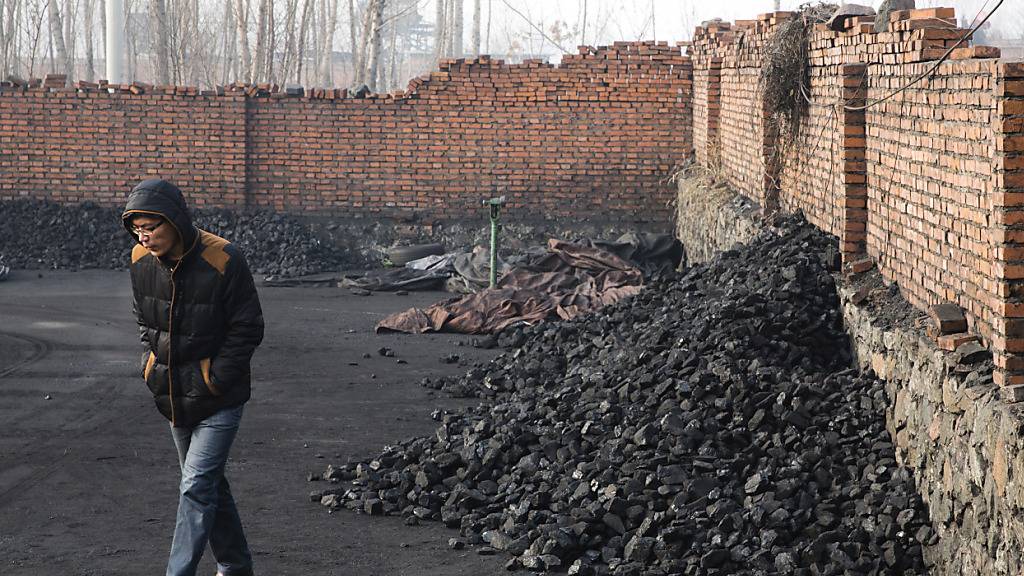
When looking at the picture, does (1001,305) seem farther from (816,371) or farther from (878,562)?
(816,371)

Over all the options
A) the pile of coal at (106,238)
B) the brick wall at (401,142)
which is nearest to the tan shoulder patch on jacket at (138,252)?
the pile of coal at (106,238)

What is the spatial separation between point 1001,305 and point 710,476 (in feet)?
5.74

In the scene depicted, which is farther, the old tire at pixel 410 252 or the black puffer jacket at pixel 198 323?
the old tire at pixel 410 252

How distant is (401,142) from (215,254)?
13109mm

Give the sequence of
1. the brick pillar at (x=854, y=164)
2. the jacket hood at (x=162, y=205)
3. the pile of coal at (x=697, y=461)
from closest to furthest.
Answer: the jacket hood at (x=162, y=205), the pile of coal at (x=697, y=461), the brick pillar at (x=854, y=164)

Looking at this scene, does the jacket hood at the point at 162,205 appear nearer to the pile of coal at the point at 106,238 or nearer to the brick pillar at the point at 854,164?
the brick pillar at the point at 854,164

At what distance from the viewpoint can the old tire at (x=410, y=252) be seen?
16.8 meters

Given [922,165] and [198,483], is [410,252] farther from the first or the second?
[198,483]

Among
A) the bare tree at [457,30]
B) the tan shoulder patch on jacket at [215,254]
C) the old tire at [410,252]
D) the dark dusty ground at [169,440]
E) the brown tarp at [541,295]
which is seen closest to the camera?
the tan shoulder patch on jacket at [215,254]

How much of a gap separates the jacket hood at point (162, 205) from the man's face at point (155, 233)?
3cm

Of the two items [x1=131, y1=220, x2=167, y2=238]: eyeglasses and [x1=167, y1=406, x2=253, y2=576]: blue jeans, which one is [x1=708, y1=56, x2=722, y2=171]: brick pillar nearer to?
[x1=167, y1=406, x2=253, y2=576]: blue jeans

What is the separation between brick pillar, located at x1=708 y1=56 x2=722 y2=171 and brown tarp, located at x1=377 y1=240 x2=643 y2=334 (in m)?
1.77

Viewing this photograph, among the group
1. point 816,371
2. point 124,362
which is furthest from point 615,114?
point 816,371

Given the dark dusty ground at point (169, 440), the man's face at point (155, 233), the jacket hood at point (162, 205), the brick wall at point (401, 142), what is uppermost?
the brick wall at point (401, 142)
